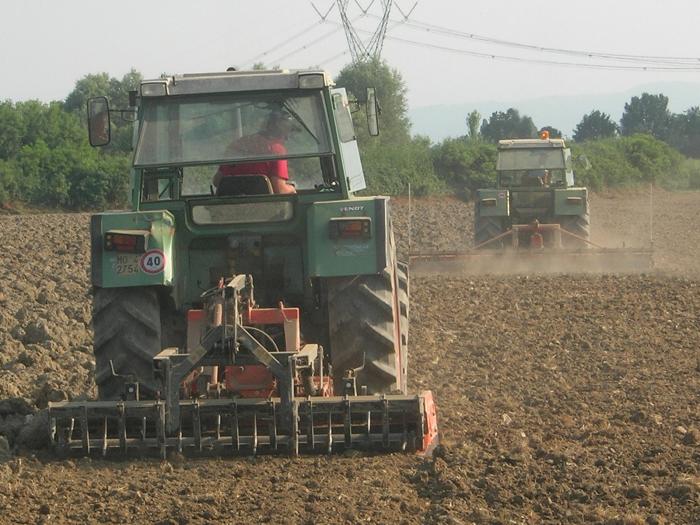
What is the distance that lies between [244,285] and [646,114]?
272 feet

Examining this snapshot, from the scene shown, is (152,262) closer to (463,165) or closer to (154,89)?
(154,89)

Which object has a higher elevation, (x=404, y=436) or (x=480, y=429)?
(x=404, y=436)

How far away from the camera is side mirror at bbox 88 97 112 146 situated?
7531 millimetres

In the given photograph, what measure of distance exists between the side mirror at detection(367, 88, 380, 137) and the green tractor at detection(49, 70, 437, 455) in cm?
1

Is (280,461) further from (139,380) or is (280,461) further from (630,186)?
(630,186)

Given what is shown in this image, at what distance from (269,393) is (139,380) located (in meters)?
0.78

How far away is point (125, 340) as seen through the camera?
689 cm

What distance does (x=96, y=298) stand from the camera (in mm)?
6973

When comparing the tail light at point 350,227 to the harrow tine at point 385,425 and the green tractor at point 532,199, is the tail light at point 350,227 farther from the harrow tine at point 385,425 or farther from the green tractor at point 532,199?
the green tractor at point 532,199

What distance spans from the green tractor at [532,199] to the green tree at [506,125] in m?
52.1

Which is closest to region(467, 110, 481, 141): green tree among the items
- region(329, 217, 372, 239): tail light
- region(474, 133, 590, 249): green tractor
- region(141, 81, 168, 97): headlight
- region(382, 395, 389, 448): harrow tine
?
region(474, 133, 590, 249): green tractor

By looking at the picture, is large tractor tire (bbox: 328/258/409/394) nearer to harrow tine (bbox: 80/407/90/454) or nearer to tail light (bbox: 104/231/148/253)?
tail light (bbox: 104/231/148/253)

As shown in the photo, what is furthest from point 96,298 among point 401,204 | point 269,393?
point 401,204

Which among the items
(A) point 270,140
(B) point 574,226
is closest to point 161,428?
(A) point 270,140
